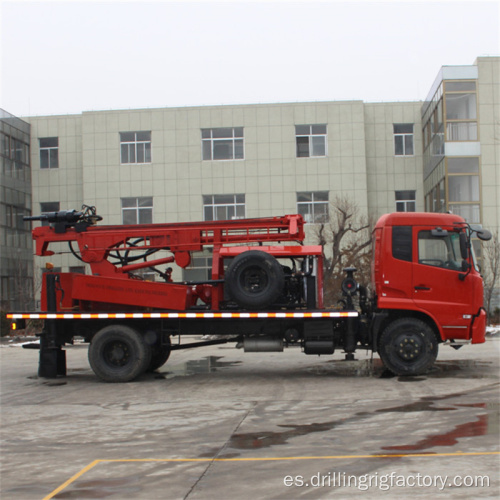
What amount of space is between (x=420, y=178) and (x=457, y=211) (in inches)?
269

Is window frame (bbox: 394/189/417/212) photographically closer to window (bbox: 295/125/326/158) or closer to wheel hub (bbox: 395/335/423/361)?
window (bbox: 295/125/326/158)

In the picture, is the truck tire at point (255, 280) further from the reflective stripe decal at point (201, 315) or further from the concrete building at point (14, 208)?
the concrete building at point (14, 208)

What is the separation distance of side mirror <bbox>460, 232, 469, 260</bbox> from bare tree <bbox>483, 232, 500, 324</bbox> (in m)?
15.8

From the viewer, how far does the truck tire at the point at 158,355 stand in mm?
13831

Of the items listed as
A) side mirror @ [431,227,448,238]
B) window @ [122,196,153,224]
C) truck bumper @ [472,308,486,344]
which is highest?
window @ [122,196,153,224]

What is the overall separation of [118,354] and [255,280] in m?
3.18

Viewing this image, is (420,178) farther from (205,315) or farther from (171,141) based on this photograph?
(205,315)

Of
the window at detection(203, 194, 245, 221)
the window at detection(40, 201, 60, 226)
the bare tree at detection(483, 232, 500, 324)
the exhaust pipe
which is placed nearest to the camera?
the exhaust pipe

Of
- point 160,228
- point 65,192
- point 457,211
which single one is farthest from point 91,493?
point 65,192

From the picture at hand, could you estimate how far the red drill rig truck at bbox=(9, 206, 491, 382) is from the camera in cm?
1270

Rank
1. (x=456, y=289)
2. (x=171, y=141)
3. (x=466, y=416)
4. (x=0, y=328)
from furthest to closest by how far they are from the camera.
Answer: (x=171, y=141), (x=0, y=328), (x=456, y=289), (x=466, y=416)

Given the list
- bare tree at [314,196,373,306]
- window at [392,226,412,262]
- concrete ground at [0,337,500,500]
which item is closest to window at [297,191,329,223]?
bare tree at [314,196,373,306]

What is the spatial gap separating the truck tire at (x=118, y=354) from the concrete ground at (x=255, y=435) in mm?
280

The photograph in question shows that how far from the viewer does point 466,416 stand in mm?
8984
